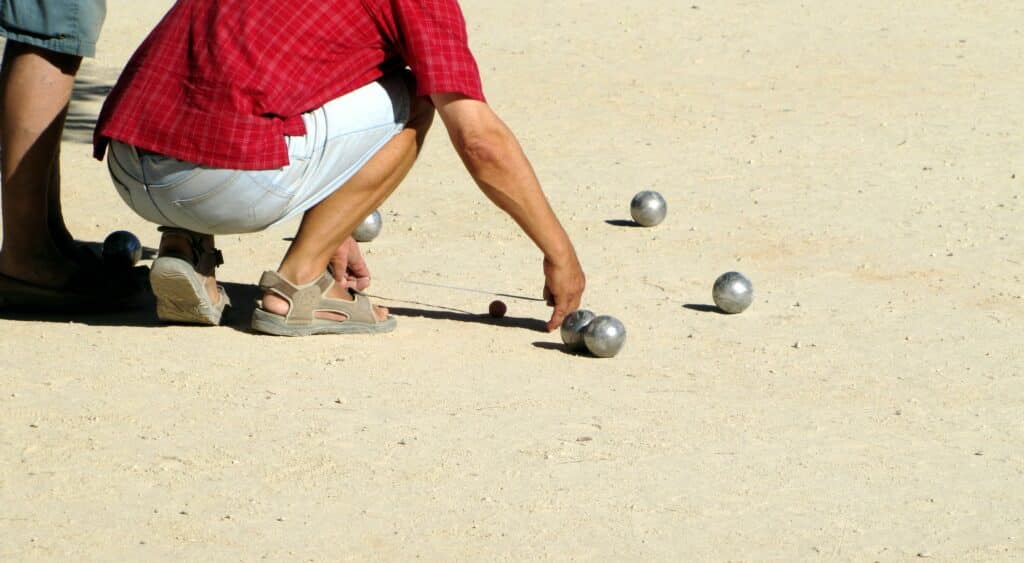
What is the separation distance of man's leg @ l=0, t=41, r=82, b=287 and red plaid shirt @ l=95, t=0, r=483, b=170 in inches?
Answer: 19.2

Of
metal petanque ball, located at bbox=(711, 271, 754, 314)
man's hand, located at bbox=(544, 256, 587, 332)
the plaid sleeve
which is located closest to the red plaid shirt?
the plaid sleeve

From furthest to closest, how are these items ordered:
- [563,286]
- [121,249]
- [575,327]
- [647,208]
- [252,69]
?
[647,208] < [121,249] < [563,286] < [575,327] < [252,69]

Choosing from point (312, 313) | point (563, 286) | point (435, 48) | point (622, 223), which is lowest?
point (312, 313)

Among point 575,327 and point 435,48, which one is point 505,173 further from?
point 575,327

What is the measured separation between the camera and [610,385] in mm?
5180

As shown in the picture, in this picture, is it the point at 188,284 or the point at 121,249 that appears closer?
the point at 188,284

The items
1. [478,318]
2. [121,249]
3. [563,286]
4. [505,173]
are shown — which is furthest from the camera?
[121,249]

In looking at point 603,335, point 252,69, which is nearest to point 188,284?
point 252,69

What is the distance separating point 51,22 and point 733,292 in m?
2.73

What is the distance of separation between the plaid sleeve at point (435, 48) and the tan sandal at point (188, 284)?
1.00 meters

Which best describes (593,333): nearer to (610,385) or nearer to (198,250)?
(610,385)

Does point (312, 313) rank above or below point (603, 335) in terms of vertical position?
below

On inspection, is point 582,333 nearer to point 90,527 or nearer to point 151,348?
point 151,348

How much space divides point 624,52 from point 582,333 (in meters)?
6.26
